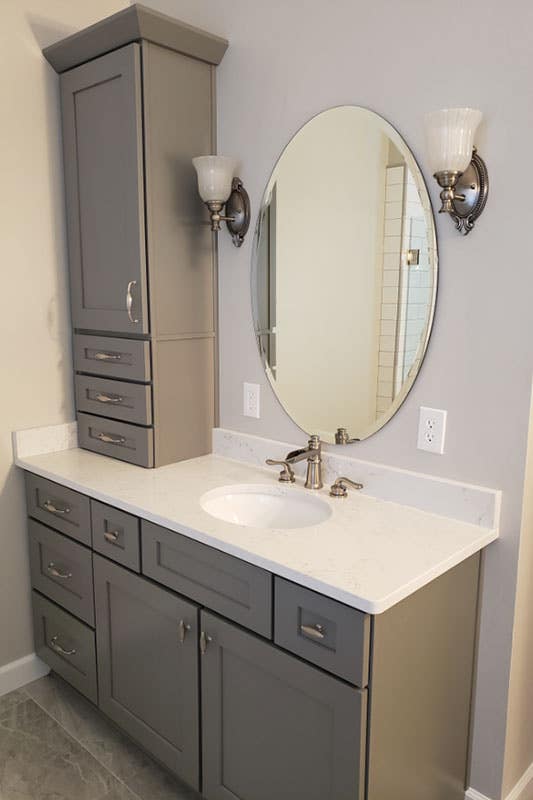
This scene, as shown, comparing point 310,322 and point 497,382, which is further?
point 310,322

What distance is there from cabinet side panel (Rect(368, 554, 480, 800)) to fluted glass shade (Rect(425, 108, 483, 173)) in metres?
0.95

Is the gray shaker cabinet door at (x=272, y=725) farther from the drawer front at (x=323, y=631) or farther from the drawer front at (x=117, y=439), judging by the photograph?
the drawer front at (x=117, y=439)

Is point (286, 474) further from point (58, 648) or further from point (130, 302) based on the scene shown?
point (58, 648)

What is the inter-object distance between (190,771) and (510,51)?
1.96 metres

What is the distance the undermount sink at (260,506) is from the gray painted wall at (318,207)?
21cm

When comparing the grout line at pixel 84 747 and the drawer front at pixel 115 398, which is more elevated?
the drawer front at pixel 115 398

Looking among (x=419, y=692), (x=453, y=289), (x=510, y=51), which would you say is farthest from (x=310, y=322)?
(x=419, y=692)

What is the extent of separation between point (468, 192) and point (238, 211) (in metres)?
0.82

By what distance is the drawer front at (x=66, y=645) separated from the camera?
217 centimetres

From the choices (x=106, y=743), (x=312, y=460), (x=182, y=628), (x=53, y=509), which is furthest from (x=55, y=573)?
(x=312, y=460)

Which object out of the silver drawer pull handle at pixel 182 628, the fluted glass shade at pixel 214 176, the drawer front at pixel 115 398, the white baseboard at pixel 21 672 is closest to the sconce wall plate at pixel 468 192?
the fluted glass shade at pixel 214 176

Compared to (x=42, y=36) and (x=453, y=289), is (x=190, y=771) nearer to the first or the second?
(x=453, y=289)

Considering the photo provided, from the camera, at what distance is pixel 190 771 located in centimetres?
182

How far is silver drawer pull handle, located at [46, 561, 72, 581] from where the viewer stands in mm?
2223
